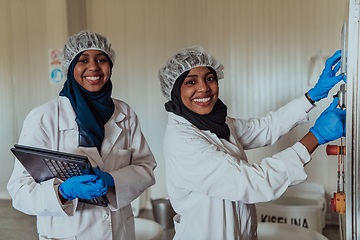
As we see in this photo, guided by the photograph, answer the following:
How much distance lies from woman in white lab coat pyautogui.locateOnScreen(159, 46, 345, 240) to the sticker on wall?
7.31ft

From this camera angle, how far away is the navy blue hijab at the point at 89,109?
5.04 ft

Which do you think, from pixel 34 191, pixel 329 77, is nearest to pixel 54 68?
pixel 34 191

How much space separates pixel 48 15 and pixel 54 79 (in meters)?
0.66

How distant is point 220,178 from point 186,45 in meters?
2.46

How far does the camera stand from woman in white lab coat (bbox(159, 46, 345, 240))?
3.98 feet

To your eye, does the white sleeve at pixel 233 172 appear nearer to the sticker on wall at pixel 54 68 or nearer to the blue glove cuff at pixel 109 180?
the blue glove cuff at pixel 109 180

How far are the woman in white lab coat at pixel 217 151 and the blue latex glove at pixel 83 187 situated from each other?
30 centimetres

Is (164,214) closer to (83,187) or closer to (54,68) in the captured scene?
(54,68)

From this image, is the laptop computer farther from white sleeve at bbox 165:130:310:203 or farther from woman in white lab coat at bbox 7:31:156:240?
white sleeve at bbox 165:130:310:203

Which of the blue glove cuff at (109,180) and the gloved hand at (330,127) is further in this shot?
the blue glove cuff at (109,180)

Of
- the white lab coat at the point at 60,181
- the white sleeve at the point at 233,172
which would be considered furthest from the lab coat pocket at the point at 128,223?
the white sleeve at the point at 233,172

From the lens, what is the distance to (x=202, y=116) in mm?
1498

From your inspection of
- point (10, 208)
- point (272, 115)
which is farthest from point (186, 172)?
point (10, 208)

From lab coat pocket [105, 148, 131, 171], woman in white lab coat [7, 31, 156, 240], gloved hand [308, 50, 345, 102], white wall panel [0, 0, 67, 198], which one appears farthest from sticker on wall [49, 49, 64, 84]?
gloved hand [308, 50, 345, 102]
